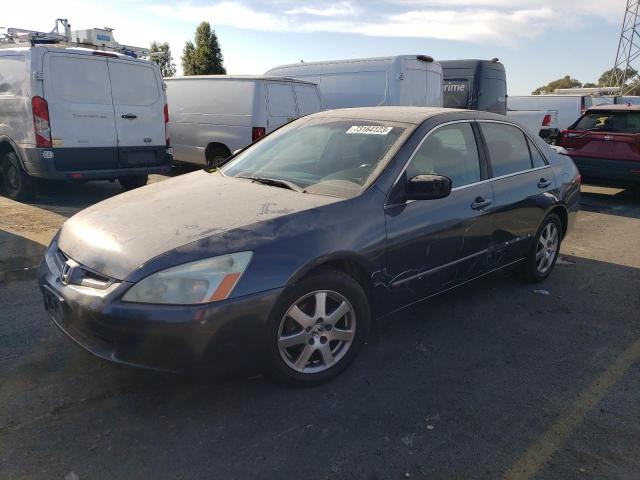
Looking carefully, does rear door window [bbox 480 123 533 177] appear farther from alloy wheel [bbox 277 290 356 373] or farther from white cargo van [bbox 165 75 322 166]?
white cargo van [bbox 165 75 322 166]

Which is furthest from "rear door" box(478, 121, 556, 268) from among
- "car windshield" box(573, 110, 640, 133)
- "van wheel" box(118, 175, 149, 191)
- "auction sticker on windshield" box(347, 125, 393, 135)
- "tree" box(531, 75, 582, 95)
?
"tree" box(531, 75, 582, 95)

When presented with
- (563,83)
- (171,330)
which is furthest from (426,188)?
(563,83)

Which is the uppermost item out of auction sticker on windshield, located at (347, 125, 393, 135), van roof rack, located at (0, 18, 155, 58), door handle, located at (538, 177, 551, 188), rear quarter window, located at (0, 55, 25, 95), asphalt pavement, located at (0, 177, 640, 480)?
van roof rack, located at (0, 18, 155, 58)

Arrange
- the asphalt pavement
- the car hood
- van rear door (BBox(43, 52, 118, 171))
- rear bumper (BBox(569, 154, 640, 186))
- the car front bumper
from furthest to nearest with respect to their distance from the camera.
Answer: rear bumper (BBox(569, 154, 640, 186)), van rear door (BBox(43, 52, 118, 171)), the car hood, the car front bumper, the asphalt pavement

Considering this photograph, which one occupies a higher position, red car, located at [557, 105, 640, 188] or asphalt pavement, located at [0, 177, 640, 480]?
red car, located at [557, 105, 640, 188]

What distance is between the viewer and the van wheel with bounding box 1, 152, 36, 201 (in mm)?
7676

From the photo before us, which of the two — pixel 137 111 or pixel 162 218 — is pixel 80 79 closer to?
pixel 137 111

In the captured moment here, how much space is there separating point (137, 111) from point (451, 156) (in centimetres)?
566

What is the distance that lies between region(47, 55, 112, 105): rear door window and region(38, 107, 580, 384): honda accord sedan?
4111mm

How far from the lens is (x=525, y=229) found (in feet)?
14.9

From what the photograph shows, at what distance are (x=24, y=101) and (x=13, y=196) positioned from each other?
5.24 ft

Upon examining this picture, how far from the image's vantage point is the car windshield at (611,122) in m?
9.12

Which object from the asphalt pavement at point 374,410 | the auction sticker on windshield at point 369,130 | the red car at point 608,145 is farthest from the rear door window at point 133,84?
the red car at point 608,145

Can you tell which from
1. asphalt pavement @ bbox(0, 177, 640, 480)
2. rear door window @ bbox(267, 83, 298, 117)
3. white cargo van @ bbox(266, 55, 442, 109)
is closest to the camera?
asphalt pavement @ bbox(0, 177, 640, 480)
